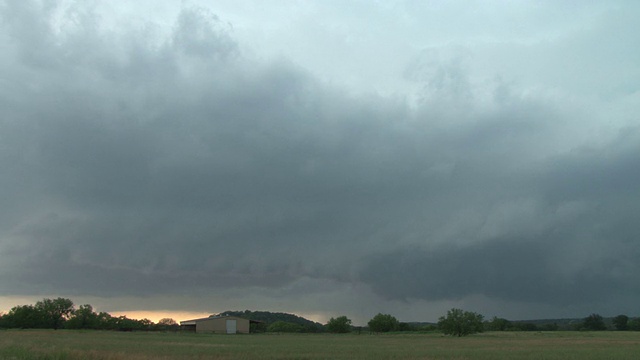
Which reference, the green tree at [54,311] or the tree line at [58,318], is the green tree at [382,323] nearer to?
the tree line at [58,318]

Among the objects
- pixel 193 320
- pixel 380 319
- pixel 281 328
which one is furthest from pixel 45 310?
pixel 380 319

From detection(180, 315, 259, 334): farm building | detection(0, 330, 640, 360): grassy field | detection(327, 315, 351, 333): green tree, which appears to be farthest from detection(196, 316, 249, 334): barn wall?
detection(0, 330, 640, 360): grassy field

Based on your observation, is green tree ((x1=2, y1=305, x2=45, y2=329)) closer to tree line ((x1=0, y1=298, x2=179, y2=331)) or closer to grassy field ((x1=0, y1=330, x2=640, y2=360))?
tree line ((x1=0, y1=298, x2=179, y2=331))

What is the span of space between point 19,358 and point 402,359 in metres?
27.4

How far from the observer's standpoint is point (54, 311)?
16962 centimetres

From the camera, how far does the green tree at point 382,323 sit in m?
186

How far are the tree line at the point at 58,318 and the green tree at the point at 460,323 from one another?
73764 mm

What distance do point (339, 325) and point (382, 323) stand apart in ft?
53.6

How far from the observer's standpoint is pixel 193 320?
165625 mm

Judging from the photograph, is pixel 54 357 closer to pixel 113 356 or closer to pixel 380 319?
pixel 113 356

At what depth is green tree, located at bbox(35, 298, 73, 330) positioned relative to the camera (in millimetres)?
166750

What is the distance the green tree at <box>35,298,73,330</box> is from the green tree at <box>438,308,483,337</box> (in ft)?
363

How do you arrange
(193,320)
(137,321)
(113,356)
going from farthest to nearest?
(137,321)
(193,320)
(113,356)

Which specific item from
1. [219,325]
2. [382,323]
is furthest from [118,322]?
[382,323]
